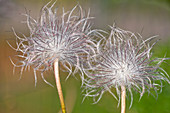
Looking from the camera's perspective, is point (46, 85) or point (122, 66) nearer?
point (122, 66)

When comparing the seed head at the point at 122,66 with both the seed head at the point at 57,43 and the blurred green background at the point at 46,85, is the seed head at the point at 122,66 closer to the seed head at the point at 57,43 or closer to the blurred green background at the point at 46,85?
the seed head at the point at 57,43

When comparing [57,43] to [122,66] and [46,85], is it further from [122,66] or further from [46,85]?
[46,85]

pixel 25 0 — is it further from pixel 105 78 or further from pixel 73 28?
pixel 105 78

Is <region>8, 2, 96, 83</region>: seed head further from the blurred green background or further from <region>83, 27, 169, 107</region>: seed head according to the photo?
the blurred green background

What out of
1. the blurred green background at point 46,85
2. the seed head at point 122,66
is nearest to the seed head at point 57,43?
the seed head at point 122,66

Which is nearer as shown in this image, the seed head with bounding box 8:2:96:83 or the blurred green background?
the seed head with bounding box 8:2:96:83

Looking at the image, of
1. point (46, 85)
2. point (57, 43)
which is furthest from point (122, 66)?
point (46, 85)

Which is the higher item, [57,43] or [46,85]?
[57,43]

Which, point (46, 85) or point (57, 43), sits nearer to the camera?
point (57, 43)

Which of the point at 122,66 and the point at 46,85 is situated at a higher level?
the point at 122,66

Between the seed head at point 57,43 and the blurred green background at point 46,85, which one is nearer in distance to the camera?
the seed head at point 57,43

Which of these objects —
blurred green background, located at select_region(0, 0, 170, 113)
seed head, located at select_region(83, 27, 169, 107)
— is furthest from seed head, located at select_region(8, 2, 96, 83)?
blurred green background, located at select_region(0, 0, 170, 113)
